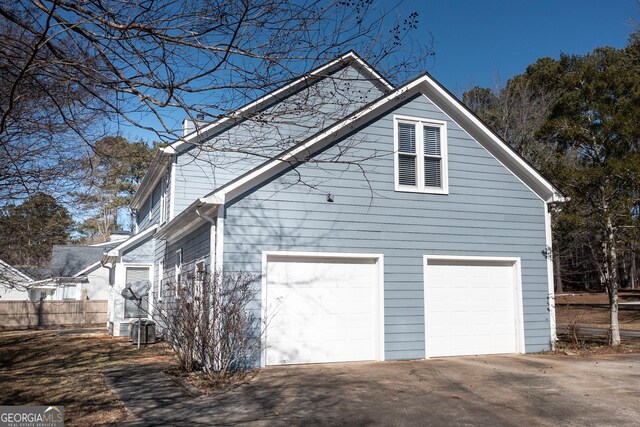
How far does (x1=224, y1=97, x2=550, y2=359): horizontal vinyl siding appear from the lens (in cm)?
1087

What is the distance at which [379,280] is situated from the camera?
1147 cm

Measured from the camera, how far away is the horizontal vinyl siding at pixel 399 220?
1087 centimetres

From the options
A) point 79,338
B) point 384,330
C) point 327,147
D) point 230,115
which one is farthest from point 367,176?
point 79,338

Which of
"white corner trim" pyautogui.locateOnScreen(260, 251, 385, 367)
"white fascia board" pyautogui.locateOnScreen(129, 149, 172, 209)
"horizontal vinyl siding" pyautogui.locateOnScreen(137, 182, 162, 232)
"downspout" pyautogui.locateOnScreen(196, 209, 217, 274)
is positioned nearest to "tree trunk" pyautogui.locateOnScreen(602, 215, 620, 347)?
"white corner trim" pyautogui.locateOnScreen(260, 251, 385, 367)

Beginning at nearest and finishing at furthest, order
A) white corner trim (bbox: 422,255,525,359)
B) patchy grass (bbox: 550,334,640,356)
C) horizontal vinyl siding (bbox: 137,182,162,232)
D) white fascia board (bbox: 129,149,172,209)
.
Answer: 1. white corner trim (bbox: 422,255,525,359)
2. patchy grass (bbox: 550,334,640,356)
3. white fascia board (bbox: 129,149,172,209)
4. horizontal vinyl siding (bbox: 137,182,162,232)

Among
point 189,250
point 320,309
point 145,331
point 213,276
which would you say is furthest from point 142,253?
point 213,276

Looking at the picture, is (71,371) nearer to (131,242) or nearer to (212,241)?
(212,241)

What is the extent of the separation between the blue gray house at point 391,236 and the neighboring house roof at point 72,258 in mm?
21802

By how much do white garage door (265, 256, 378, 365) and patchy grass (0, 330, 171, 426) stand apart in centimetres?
328

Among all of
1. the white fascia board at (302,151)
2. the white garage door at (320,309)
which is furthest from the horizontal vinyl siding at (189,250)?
the white garage door at (320,309)

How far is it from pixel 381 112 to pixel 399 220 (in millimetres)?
2370

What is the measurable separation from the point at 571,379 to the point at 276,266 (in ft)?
18.4

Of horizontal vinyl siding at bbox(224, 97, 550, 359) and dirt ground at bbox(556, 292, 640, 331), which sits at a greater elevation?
horizontal vinyl siding at bbox(224, 97, 550, 359)

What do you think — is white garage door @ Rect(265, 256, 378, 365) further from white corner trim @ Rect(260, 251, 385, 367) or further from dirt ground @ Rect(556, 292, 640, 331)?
dirt ground @ Rect(556, 292, 640, 331)
